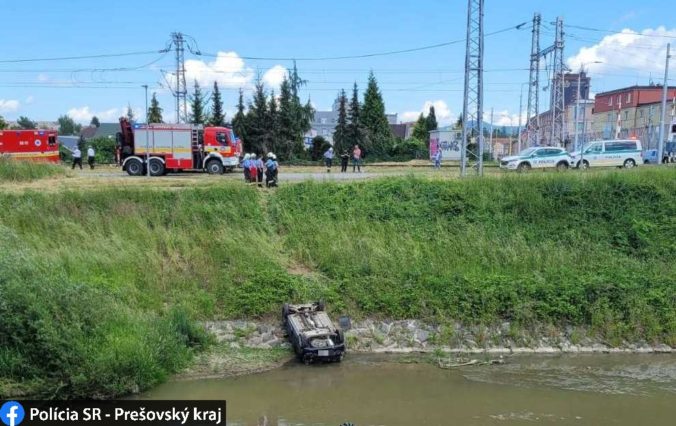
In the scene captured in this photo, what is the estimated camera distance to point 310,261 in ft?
51.7

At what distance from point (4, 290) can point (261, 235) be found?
7699 millimetres

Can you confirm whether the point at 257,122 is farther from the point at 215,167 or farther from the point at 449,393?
the point at 449,393

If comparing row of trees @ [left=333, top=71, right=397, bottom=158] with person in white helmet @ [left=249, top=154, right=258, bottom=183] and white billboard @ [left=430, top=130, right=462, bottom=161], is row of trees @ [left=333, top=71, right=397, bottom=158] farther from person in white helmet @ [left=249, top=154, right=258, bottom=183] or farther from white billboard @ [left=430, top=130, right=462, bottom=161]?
person in white helmet @ [left=249, top=154, right=258, bottom=183]

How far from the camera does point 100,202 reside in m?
17.7

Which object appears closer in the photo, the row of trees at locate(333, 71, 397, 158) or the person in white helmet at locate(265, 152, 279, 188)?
the person in white helmet at locate(265, 152, 279, 188)

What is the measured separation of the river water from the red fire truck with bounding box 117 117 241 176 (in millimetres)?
18963

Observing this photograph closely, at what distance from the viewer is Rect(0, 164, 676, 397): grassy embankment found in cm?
998

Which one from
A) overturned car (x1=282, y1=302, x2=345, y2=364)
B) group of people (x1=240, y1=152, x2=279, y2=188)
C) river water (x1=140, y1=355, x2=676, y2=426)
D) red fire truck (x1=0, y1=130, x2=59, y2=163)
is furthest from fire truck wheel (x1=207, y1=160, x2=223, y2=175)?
river water (x1=140, y1=355, x2=676, y2=426)

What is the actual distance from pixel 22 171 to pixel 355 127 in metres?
40.0

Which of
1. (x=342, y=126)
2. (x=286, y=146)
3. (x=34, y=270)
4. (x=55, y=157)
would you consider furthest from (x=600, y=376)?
(x=342, y=126)

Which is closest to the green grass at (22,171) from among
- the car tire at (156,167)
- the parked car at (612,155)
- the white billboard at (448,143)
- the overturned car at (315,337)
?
the car tire at (156,167)

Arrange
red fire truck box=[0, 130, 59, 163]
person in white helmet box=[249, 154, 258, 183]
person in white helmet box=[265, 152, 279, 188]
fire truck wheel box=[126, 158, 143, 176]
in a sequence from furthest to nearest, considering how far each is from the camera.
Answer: red fire truck box=[0, 130, 59, 163]
fire truck wheel box=[126, 158, 143, 176]
person in white helmet box=[249, 154, 258, 183]
person in white helmet box=[265, 152, 279, 188]

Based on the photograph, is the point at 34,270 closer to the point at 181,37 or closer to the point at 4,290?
the point at 4,290

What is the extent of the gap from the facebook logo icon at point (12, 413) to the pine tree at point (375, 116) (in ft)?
176
